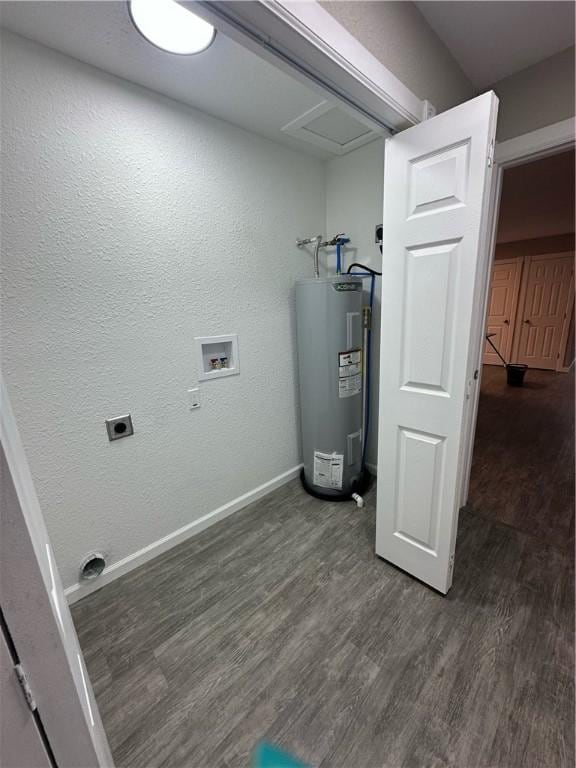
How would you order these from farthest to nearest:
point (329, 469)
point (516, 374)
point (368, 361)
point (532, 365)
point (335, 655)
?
point (532, 365), point (516, 374), point (368, 361), point (329, 469), point (335, 655)

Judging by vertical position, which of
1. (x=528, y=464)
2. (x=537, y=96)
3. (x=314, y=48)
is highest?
(x=537, y=96)

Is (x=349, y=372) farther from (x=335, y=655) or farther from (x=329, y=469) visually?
(x=335, y=655)

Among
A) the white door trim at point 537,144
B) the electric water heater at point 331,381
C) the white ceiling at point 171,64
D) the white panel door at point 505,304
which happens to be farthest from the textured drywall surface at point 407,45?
the white panel door at point 505,304

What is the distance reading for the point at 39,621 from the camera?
17.3 inches

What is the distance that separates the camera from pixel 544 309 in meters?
5.66

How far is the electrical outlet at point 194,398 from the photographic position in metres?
1.78

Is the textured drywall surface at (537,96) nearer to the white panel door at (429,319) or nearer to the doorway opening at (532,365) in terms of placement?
the doorway opening at (532,365)

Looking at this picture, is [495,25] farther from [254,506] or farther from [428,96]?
[254,506]

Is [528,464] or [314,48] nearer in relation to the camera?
[314,48]

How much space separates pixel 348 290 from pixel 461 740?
6.50 ft

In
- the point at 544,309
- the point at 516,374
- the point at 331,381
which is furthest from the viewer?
the point at 544,309

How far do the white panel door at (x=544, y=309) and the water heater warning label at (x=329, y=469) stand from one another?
5.88 meters

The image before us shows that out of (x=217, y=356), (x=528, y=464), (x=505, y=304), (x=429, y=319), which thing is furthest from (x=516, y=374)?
(x=217, y=356)

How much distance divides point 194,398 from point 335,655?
1375mm
